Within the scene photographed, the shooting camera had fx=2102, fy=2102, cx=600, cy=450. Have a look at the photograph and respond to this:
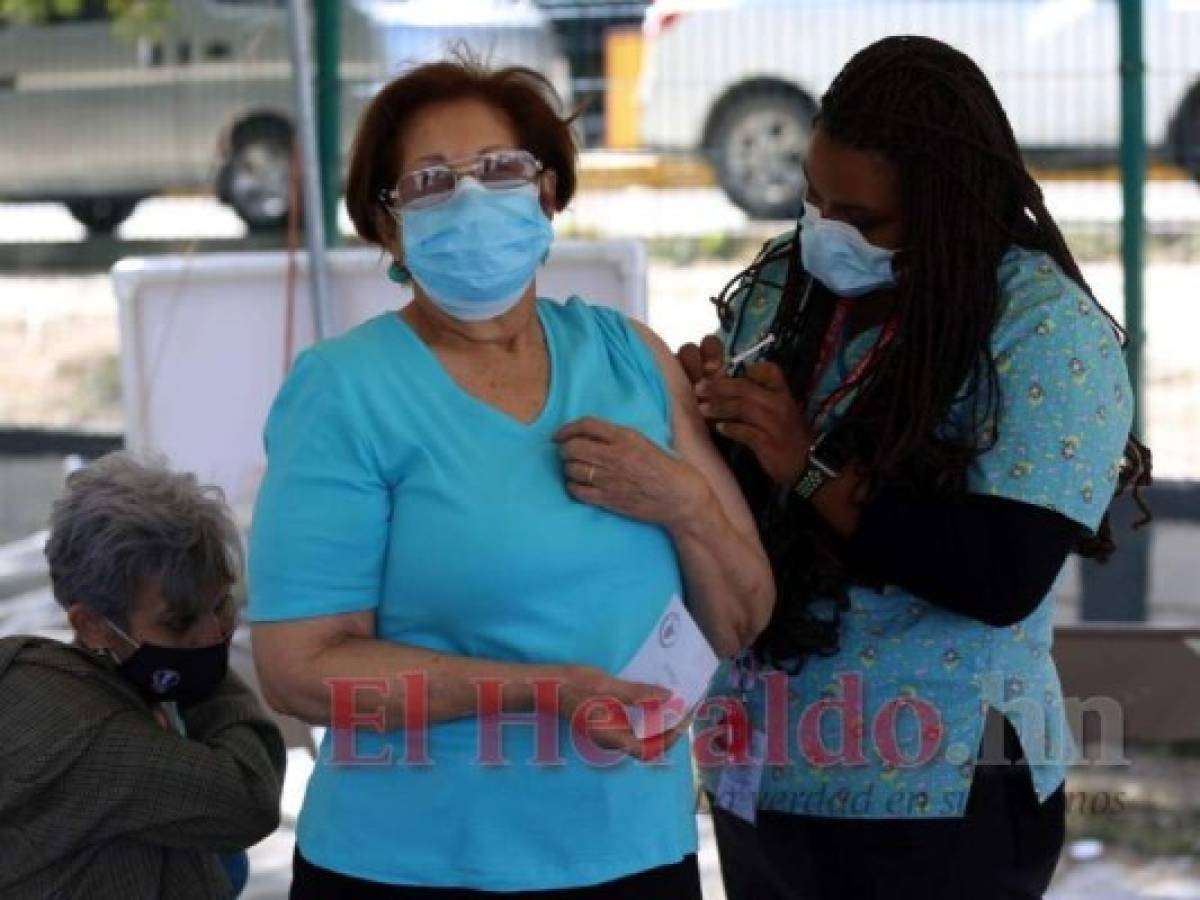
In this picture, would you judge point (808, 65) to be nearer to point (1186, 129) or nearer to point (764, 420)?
point (1186, 129)

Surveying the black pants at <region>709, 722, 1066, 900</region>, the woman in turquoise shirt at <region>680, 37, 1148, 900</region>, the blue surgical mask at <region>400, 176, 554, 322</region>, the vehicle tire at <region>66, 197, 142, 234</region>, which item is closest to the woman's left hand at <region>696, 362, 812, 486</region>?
the woman in turquoise shirt at <region>680, 37, 1148, 900</region>

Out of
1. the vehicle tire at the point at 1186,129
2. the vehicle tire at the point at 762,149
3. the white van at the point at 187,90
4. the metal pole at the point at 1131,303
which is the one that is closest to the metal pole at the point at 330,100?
the white van at the point at 187,90

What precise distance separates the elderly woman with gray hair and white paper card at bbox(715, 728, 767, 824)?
55 centimetres

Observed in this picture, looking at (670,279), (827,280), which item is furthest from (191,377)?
(827,280)

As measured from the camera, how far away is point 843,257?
231cm

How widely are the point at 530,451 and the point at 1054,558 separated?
1.90 feet

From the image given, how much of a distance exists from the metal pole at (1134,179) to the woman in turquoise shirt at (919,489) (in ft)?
9.62

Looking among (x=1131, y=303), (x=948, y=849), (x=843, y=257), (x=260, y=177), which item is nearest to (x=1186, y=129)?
(x=1131, y=303)

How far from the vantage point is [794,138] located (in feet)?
18.9

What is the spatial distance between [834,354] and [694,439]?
7.9 inches

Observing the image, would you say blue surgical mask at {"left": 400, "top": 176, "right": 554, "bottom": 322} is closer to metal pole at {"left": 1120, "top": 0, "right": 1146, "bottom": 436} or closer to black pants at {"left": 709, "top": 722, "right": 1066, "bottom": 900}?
black pants at {"left": 709, "top": 722, "right": 1066, "bottom": 900}

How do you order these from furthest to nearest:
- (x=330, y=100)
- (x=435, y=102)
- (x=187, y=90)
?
(x=187, y=90) → (x=330, y=100) → (x=435, y=102)

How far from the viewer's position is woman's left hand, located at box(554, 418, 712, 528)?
2146mm

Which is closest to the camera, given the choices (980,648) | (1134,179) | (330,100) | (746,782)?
(980,648)
